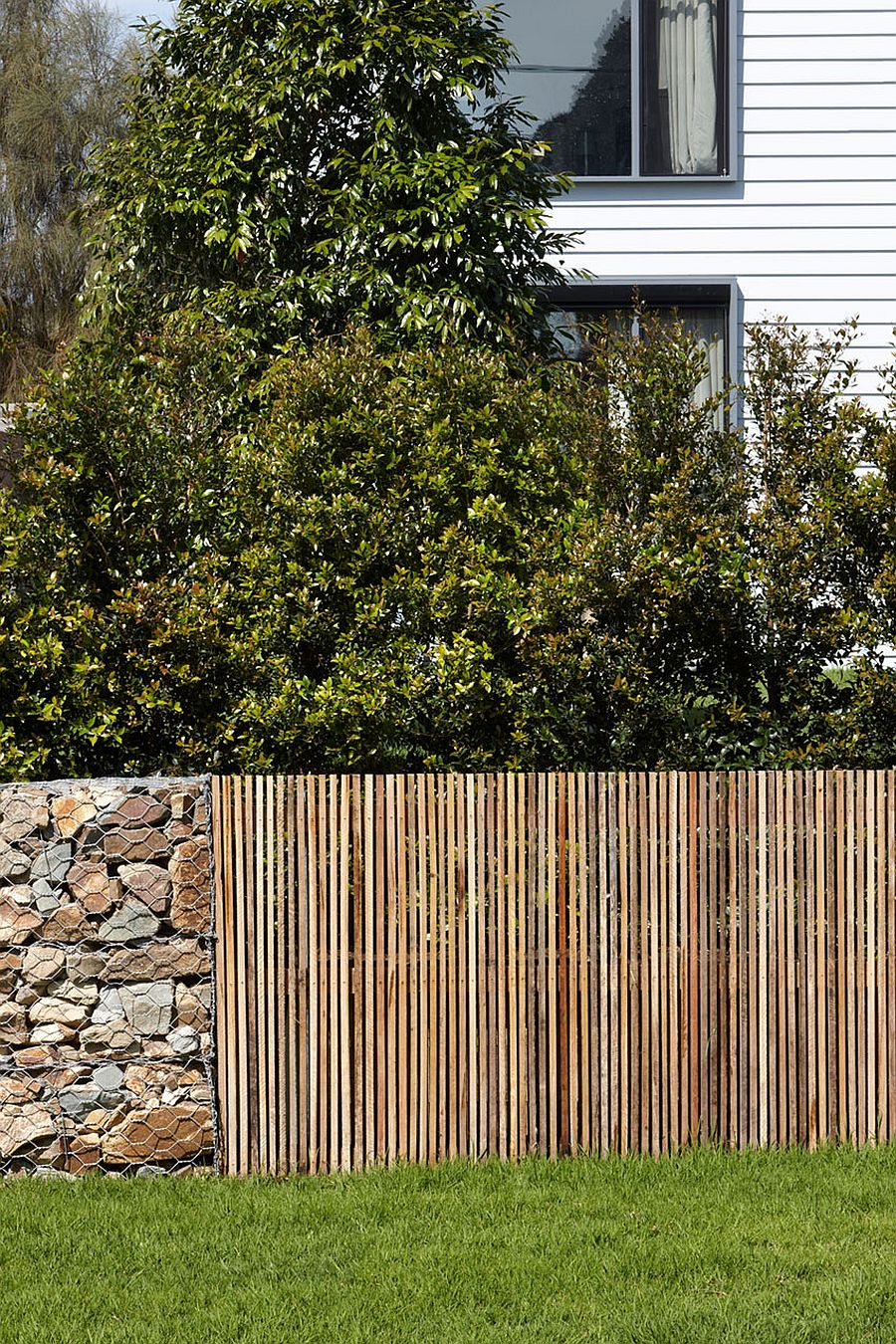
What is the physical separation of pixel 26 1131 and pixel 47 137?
17.5 metres

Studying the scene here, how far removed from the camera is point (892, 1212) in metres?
5.29

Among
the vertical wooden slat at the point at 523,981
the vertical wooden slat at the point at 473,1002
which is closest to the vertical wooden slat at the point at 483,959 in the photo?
the vertical wooden slat at the point at 473,1002

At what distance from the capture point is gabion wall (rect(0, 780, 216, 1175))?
5.98 metres

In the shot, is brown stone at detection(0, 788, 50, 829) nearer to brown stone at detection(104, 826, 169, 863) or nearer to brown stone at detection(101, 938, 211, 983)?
brown stone at detection(104, 826, 169, 863)

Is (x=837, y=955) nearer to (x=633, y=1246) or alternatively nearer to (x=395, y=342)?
(x=633, y=1246)

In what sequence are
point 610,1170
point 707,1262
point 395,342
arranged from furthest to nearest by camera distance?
1. point 395,342
2. point 610,1170
3. point 707,1262

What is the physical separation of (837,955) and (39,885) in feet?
11.2

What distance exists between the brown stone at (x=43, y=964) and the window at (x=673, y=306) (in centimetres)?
706

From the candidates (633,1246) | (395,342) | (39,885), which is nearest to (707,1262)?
(633,1246)

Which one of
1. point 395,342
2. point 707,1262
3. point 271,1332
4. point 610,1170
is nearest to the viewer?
point 271,1332

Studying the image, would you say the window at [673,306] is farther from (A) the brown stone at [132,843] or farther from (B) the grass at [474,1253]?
(B) the grass at [474,1253]

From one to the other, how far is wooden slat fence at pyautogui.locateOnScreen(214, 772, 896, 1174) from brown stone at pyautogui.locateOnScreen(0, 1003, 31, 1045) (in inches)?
33.7

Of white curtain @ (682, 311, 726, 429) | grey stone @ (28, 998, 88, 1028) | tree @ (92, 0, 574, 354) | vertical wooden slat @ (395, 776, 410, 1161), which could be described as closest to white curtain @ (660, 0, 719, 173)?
white curtain @ (682, 311, 726, 429)

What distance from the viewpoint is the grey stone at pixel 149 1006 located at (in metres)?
6.02
